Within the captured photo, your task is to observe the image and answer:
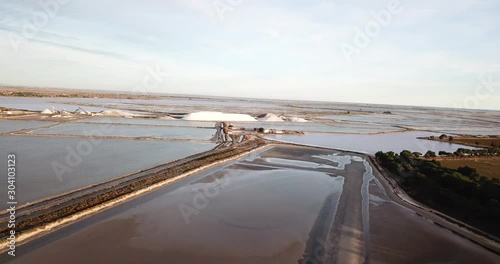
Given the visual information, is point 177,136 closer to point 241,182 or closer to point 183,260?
point 241,182

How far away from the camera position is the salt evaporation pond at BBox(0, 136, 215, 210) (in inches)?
486

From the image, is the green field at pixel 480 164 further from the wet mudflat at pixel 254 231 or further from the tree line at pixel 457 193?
the wet mudflat at pixel 254 231

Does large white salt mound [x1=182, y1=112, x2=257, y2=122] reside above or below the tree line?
below

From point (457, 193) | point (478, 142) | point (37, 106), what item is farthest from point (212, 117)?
point (457, 193)

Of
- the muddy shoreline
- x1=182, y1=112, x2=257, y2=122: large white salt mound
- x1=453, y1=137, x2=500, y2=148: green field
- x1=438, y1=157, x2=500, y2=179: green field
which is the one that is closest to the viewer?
the muddy shoreline

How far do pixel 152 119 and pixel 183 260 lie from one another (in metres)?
37.0

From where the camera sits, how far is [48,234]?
873 centimetres

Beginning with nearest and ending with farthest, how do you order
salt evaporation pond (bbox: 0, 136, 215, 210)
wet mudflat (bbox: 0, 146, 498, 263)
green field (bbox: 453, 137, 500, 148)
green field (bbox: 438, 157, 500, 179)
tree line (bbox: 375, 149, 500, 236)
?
wet mudflat (bbox: 0, 146, 498, 263) → tree line (bbox: 375, 149, 500, 236) → salt evaporation pond (bbox: 0, 136, 215, 210) → green field (bbox: 438, 157, 500, 179) → green field (bbox: 453, 137, 500, 148)

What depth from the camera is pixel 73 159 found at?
1714cm

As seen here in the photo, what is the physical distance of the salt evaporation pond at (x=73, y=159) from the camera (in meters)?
12.3

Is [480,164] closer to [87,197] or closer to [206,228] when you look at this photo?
[206,228]

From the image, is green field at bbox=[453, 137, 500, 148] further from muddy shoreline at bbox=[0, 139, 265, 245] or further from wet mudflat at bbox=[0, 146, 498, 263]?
muddy shoreline at bbox=[0, 139, 265, 245]

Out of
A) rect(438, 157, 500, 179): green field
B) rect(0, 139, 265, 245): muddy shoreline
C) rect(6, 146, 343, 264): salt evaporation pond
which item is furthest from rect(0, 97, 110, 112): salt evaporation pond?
rect(438, 157, 500, 179): green field

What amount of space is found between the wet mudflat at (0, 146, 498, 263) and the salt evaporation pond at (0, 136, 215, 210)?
2.95 meters
